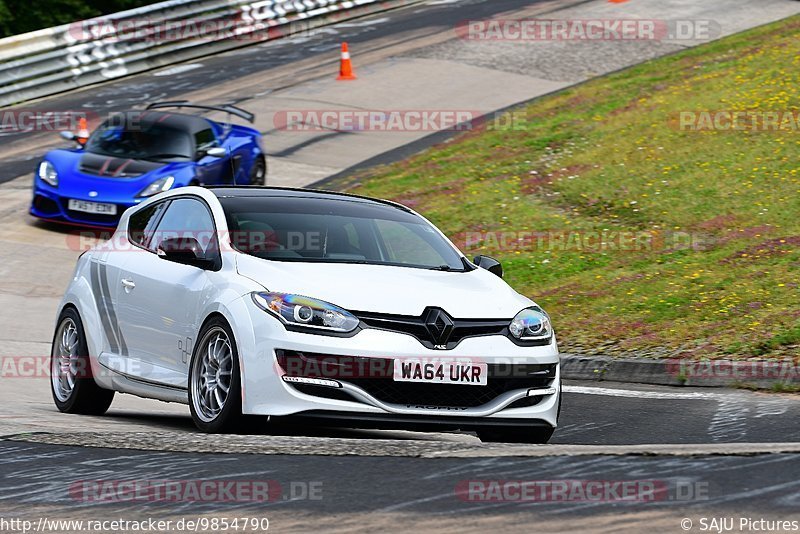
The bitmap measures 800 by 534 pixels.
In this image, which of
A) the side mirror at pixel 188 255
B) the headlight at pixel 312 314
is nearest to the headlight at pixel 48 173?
the side mirror at pixel 188 255

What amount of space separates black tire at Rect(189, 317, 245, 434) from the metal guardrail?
1978cm

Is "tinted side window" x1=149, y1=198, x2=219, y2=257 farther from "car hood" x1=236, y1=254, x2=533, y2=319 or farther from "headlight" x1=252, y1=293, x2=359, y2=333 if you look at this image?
"headlight" x1=252, y1=293, x2=359, y2=333

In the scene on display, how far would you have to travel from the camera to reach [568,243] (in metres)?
15.5

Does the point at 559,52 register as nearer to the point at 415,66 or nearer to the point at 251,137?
the point at 415,66

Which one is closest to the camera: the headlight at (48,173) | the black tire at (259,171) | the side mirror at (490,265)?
the side mirror at (490,265)

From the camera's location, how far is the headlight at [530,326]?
7.80 m

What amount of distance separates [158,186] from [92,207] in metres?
0.81

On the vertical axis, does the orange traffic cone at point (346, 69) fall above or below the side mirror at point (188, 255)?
below

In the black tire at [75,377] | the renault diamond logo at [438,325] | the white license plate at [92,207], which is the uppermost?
the renault diamond logo at [438,325]

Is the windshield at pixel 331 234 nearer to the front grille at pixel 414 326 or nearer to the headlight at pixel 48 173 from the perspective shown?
the front grille at pixel 414 326

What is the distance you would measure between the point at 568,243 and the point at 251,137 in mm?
5729

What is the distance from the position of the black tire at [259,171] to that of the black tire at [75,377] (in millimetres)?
9524

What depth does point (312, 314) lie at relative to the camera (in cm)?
739

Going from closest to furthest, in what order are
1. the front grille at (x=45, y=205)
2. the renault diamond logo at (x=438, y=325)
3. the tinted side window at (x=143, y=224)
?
the renault diamond logo at (x=438, y=325)
the tinted side window at (x=143, y=224)
the front grille at (x=45, y=205)
